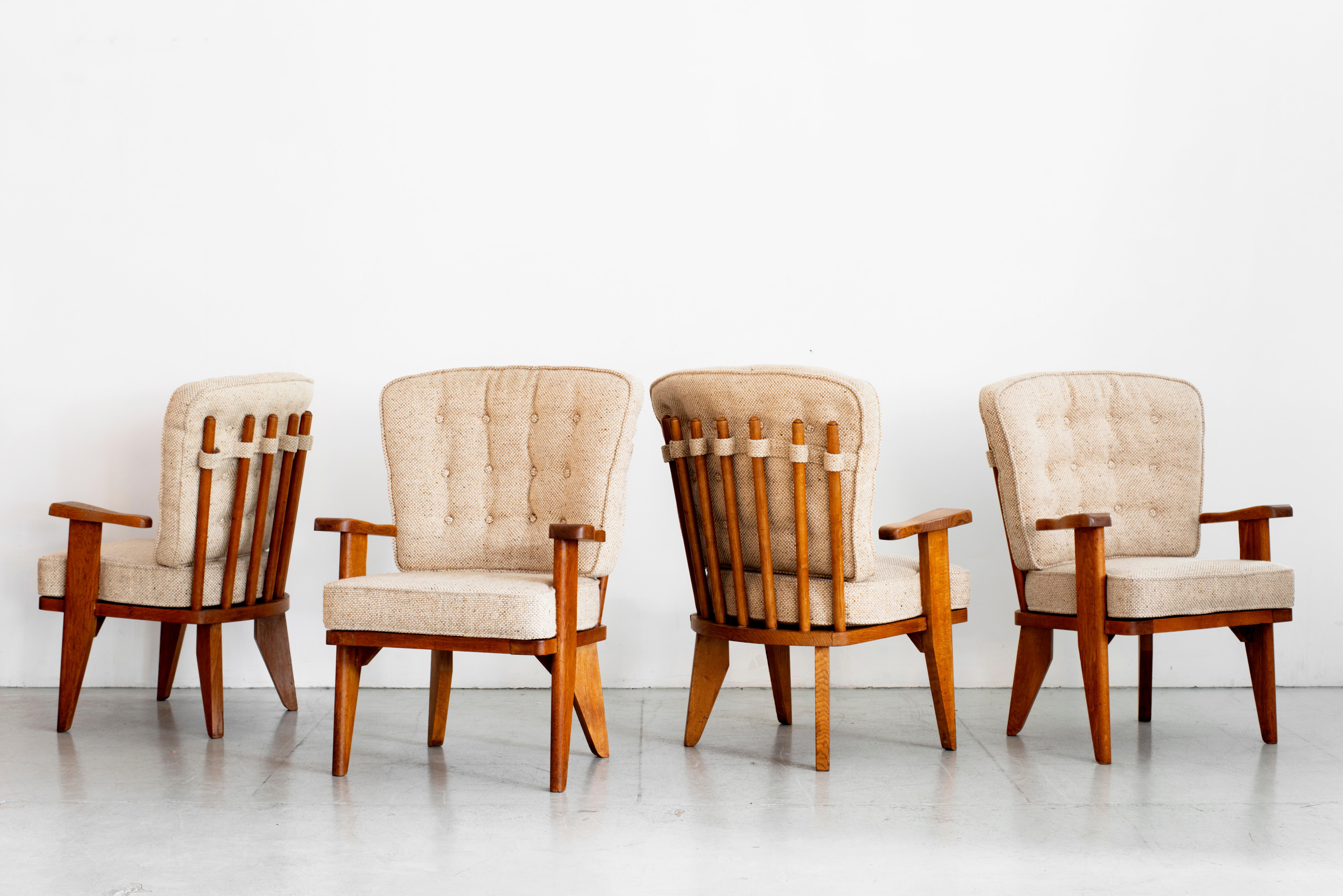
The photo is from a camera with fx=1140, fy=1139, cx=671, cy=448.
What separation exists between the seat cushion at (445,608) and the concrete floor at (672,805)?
409 mm

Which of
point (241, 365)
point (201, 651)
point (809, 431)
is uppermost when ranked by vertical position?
point (241, 365)

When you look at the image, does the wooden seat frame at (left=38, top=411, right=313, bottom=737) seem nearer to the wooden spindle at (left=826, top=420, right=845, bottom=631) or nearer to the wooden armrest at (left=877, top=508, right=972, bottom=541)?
the wooden spindle at (left=826, top=420, right=845, bottom=631)

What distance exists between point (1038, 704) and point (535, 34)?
303cm

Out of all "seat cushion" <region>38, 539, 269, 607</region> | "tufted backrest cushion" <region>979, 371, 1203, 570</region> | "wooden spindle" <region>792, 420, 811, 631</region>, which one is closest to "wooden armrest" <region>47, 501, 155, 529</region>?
"seat cushion" <region>38, 539, 269, 607</region>

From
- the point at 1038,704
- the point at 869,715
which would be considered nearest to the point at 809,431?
the point at 869,715

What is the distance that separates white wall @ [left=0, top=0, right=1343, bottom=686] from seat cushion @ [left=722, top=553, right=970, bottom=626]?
3.76ft

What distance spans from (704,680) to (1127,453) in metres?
1.58

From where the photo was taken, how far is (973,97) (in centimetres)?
430

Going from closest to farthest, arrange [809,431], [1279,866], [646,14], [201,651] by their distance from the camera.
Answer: [1279,866], [809,431], [201,651], [646,14]

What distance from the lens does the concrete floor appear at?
7.36 ft

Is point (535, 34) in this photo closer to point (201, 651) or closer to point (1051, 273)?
point (1051, 273)

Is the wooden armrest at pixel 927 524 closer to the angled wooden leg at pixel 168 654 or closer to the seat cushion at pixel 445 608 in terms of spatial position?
the seat cushion at pixel 445 608

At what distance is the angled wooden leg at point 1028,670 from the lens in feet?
11.2

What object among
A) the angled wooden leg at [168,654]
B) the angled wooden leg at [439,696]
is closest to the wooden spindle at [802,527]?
the angled wooden leg at [439,696]
